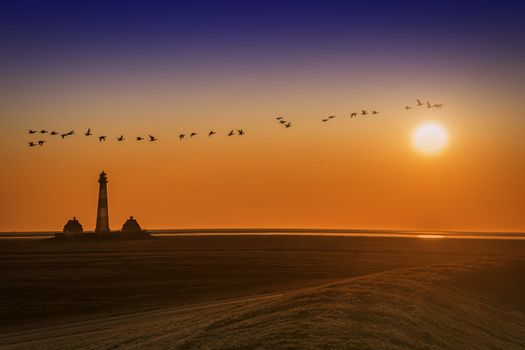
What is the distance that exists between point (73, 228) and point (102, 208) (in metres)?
13.2

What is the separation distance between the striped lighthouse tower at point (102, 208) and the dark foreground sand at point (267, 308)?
1705 inches

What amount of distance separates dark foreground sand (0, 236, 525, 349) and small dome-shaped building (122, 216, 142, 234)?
5652 cm

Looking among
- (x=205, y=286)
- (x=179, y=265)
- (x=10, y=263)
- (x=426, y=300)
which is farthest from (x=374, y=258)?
(x=426, y=300)

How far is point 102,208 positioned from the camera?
329ft

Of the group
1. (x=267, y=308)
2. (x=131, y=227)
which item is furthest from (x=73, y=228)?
(x=267, y=308)

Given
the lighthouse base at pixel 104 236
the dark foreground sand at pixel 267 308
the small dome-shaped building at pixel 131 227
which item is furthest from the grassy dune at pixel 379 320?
the small dome-shaped building at pixel 131 227

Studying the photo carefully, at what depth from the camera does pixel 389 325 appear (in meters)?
18.1

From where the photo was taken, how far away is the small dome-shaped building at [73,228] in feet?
360

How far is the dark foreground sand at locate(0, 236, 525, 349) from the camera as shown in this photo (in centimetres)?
1781

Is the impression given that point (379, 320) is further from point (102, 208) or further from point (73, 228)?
point (73, 228)

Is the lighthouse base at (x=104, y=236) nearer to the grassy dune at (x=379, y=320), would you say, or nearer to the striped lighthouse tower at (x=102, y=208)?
the striped lighthouse tower at (x=102, y=208)

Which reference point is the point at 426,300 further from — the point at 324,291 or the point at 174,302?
the point at 174,302

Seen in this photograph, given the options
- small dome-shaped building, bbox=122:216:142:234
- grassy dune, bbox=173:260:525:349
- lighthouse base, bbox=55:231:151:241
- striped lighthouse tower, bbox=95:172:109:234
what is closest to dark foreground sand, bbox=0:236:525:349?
grassy dune, bbox=173:260:525:349

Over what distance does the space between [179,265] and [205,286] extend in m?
17.7
